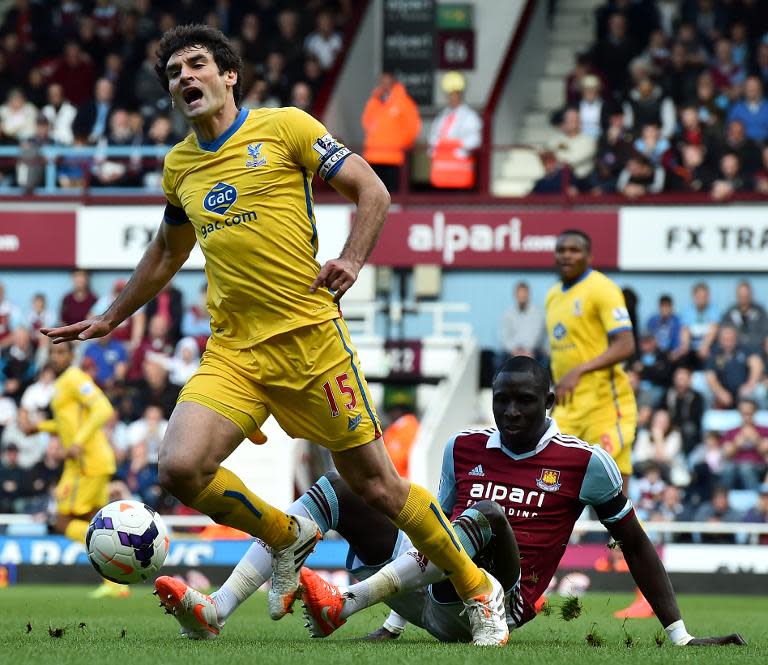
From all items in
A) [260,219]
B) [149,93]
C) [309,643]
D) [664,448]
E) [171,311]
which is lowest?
[664,448]

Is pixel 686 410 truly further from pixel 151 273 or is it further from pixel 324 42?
pixel 151 273

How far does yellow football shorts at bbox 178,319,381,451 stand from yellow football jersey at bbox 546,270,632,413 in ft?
14.2

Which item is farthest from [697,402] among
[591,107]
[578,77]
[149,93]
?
[149,93]

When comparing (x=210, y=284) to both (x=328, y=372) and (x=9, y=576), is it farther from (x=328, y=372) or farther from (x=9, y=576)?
(x=9, y=576)

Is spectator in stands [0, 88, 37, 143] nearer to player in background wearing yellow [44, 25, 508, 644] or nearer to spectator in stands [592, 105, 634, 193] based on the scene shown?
spectator in stands [592, 105, 634, 193]

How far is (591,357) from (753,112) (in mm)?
9855

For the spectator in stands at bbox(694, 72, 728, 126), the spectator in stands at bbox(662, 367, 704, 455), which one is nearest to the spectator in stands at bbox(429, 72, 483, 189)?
the spectator in stands at bbox(694, 72, 728, 126)

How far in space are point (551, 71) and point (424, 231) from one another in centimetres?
459

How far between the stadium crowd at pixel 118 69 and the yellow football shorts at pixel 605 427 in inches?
441

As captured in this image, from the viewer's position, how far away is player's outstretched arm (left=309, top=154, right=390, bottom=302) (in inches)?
251

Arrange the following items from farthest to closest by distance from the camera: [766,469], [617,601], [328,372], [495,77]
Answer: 1. [495,77]
2. [766,469]
3. [617,601]
4. [328,372]

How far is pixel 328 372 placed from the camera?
683 cm

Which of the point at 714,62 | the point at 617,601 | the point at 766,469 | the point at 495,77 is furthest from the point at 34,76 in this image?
the point at 617,601

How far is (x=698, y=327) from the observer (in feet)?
62.4
